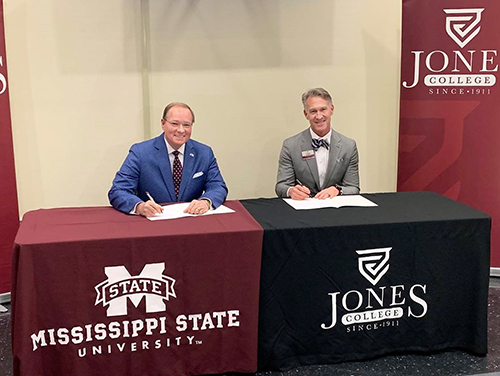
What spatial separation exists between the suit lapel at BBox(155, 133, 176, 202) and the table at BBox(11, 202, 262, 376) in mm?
536

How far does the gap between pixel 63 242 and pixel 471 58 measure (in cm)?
284

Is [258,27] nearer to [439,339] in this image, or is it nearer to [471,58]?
[471,58]

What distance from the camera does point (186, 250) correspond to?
2529 millimetres

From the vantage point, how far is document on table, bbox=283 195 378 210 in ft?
9.89

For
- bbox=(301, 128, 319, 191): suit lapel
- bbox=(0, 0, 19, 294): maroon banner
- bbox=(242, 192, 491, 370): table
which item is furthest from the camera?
bbox=(301, 128, 319, 191): suit lapel

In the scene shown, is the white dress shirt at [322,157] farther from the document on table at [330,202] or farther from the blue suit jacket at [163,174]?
the blue suit jacket at [163,174]

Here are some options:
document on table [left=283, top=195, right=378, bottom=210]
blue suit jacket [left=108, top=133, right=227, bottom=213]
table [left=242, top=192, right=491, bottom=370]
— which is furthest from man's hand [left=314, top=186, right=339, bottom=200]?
blue suit jacket [left=108, top=133, right=227, bottom=213]

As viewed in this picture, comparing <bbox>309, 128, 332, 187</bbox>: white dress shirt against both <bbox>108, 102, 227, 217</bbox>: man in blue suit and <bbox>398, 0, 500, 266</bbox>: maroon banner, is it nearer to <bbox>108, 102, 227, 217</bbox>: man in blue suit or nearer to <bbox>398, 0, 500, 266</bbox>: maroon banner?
<bbox>108, 102, 227, 217</bbox>: man in blue suit

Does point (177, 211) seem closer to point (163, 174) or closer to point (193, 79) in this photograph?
point (163, 174)

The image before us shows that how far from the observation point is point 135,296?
251 cm

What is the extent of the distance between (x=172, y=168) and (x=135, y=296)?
94 cm

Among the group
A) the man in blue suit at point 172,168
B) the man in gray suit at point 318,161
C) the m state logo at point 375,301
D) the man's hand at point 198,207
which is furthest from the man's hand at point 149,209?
the man in gray suit at point 318,161

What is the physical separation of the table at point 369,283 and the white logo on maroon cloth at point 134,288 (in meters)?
0.45

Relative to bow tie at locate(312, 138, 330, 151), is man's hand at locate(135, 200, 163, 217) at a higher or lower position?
lower
